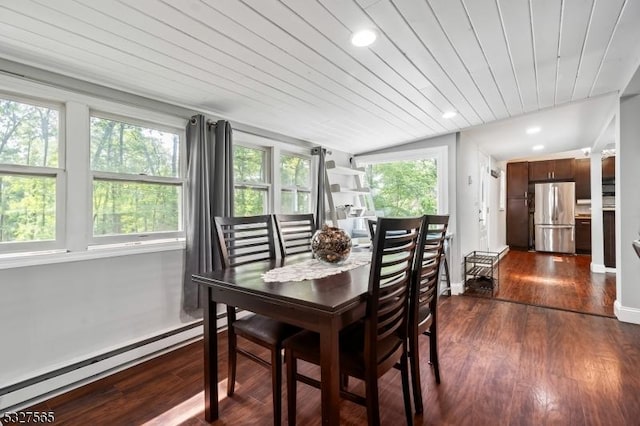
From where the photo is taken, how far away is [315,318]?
1.32m

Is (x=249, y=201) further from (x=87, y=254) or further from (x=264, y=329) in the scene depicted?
(x=264, y=329)

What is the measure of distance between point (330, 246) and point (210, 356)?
0.92m

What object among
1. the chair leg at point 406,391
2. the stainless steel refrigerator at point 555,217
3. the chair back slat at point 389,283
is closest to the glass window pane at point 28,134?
the chair back slat at point 389,283

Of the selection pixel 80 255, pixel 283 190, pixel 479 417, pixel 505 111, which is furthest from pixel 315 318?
pixel 505 111

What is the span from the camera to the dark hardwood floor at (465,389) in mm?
1783

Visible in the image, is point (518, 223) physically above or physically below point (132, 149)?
below

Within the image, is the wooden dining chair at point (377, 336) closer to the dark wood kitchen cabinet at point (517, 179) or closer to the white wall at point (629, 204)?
the white wall at point (629, 204)

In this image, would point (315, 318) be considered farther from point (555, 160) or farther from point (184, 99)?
point (555, 160)

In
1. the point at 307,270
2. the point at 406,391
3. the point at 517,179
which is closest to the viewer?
the point at 406,391

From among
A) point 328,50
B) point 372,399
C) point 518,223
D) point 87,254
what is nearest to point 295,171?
point 328,50

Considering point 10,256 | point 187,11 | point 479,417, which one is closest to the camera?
A: point 187,11

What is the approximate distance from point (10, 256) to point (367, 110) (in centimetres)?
292

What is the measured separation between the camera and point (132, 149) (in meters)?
2.52

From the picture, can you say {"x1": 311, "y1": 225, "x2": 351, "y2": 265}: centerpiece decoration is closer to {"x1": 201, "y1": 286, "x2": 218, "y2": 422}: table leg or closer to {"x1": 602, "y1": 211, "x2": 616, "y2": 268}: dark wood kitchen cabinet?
{"x1": 201, "y1": 286, "x2": 218, "y2": 422}: table leg
